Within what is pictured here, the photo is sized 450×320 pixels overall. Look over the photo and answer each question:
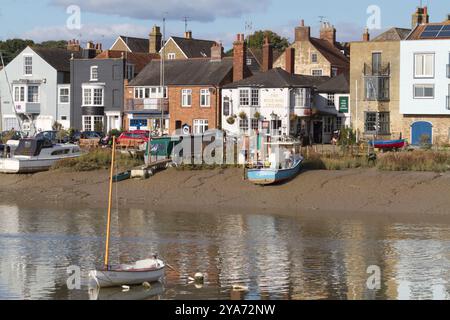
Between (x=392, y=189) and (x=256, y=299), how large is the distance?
79.2 feet

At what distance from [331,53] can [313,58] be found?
2.75 m

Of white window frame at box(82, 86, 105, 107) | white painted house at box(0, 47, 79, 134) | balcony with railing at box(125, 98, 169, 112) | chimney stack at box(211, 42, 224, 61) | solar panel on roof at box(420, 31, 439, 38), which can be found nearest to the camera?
solar panel on roof at box(420, 31, 439, 38)

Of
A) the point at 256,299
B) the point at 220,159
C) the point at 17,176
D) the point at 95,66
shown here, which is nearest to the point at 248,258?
the point at 256,299

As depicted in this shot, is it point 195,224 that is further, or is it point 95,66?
point 95,66

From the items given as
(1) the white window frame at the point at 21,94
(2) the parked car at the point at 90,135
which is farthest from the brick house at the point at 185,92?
(1) the white window frame at the point at 21,94

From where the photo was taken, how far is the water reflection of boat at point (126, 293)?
100 feet

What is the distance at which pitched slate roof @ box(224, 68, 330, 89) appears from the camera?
80.7 metres

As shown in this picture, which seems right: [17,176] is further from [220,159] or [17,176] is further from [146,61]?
[146,61]

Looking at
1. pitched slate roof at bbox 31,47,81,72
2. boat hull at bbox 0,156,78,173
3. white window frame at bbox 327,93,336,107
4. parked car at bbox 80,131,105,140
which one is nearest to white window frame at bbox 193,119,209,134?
parked car at bbox 80,131,105,140

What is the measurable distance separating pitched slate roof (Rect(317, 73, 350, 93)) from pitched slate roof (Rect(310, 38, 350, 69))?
1296 cm

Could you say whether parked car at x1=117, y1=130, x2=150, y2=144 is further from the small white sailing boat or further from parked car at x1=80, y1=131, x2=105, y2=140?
the small white sailing boat

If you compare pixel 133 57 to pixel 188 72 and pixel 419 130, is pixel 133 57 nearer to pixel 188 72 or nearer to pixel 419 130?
pixel 188 72

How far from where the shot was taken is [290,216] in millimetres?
49375

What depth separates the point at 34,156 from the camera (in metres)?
61.4
